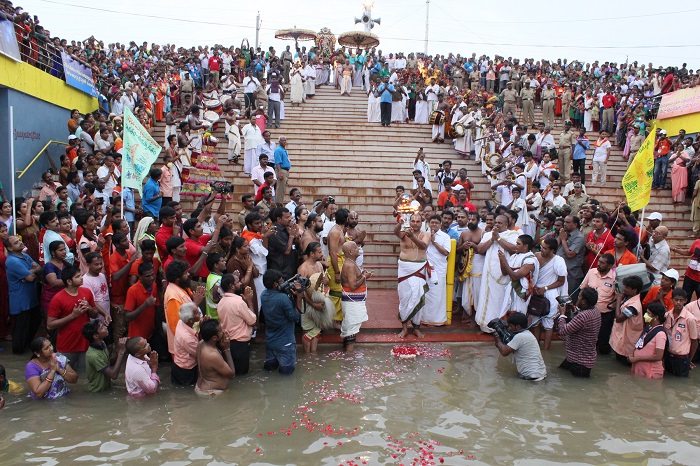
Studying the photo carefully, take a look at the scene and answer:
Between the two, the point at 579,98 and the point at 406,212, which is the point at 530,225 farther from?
the point at 579,98

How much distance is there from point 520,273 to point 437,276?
1.30 metres

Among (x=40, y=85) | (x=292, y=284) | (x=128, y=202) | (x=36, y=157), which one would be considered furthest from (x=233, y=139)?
(x=292, y=284)

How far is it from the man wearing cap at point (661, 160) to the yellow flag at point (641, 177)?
6.83 meters

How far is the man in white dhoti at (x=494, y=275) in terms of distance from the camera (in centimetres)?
841

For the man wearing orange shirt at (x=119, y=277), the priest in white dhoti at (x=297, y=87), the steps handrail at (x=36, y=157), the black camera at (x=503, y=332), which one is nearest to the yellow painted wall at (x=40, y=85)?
the steps handrail at (x=36, y=157)

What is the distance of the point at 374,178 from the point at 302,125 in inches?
184

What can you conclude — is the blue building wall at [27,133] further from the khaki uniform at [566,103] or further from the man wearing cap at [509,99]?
the khaki uniform at [566,103]

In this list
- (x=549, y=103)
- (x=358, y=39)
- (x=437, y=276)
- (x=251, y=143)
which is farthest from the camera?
(x=358, y=39)

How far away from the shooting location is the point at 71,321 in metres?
6.40

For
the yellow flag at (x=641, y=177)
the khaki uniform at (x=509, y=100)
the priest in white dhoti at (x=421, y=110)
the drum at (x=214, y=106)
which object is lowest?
the yellow flag at (x=641, y=177)

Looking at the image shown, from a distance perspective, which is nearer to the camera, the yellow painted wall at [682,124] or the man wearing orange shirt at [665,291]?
the man wearing orange shirt at [665,291]

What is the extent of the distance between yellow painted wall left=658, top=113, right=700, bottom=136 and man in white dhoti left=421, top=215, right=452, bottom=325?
12.1m

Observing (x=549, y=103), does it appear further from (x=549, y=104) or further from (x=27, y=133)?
(x=27, y=133)

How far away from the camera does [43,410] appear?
573 centimetres
